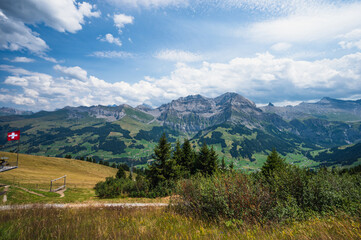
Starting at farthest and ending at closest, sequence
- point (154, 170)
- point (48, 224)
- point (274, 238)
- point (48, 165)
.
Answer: point (48, 165) < point (154, 170) < point (48, 224) < point (274, 238)

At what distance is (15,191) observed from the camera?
26328mm

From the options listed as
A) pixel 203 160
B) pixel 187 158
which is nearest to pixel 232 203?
pixel 203 160

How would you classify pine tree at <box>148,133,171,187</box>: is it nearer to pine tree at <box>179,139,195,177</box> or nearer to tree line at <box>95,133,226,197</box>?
tree line at <box>95,133,226,197</box>

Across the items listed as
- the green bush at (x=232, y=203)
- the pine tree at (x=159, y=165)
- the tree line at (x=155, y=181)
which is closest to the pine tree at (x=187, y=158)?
the tree line at (x=155, y=181)

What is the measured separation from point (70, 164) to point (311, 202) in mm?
109995

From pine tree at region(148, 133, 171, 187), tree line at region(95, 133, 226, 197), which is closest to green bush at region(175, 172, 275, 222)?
tree line at region(95, 133, 226, 197)

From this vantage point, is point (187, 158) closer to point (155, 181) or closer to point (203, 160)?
point (203, 160)

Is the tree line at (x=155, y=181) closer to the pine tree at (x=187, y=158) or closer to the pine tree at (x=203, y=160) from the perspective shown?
the pine tree at (x=203, y=160)

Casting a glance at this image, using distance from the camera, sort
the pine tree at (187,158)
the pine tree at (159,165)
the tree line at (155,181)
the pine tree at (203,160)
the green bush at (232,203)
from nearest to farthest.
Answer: the green bush at (232,203) < the tree line at (155,181) < the pine tree at (159,165) < the pine tree at (203,160) < the pine tree at (187,158)

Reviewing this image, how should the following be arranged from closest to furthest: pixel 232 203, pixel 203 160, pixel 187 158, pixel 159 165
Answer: pixel 232 203 → pixel 159 165 → pixel 203 160 → pixel 187 158

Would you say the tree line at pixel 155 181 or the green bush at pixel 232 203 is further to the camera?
the tree line at pixel 155 181

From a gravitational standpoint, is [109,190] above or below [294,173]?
below

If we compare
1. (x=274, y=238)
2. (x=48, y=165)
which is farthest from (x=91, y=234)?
(x=48, y=165)

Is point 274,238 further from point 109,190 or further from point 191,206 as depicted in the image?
point 109,190
